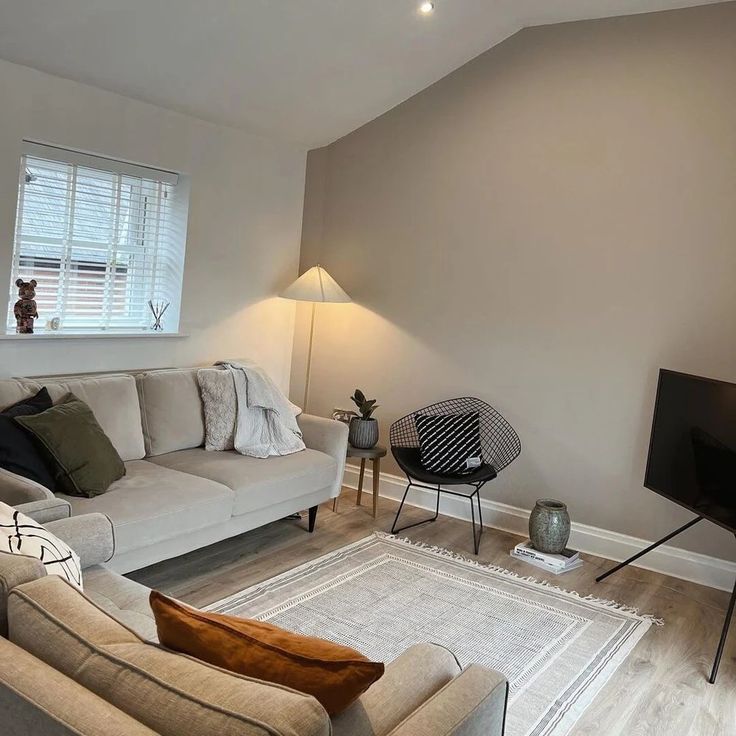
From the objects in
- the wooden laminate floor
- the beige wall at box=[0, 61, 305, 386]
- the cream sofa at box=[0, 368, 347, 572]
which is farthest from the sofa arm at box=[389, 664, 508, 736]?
the beige wall at box=[0, 61, 305, 386]

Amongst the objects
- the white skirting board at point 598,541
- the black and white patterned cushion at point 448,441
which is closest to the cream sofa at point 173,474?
the black and white patterned cushion at point 448,441

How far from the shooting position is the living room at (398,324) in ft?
11.3

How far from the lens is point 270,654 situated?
145 cm

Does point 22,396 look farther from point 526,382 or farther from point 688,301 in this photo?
point 688,301

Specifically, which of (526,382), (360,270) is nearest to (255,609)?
(526,382)

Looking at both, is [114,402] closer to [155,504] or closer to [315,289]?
[155,504]

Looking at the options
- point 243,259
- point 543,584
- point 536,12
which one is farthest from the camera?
point 243,259

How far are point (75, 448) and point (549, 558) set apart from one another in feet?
8.00

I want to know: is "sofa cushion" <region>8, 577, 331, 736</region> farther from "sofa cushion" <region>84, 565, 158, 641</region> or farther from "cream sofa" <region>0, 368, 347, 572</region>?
"cream sofa" <region>0, 368, 347, 572</region>

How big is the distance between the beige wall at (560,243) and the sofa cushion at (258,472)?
42.4 inches

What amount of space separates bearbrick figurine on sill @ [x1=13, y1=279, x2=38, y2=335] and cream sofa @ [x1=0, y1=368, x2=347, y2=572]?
32 centimetres

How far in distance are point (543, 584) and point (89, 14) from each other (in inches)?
132

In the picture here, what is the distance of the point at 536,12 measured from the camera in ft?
14.5

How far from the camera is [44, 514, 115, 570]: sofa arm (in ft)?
8.42
